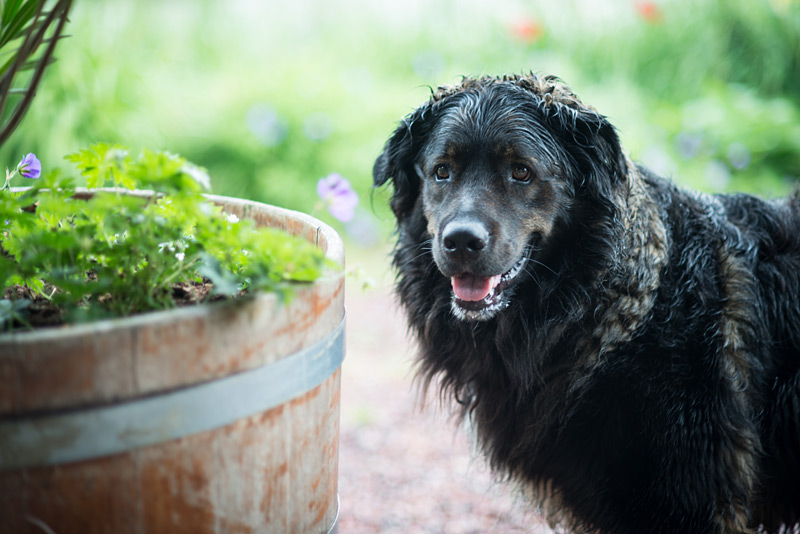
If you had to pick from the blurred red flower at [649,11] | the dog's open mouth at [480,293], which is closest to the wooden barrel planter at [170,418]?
the dog's open mouth at [480,293]

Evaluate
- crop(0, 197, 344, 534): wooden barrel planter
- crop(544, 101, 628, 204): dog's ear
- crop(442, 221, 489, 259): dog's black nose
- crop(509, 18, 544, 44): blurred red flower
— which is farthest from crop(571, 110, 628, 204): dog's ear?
crop(509, 18, 544, 44): blurred red flower

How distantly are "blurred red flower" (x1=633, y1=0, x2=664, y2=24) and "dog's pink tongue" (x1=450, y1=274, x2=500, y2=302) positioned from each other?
7096mm

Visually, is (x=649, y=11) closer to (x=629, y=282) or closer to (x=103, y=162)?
(x=629, y=282)

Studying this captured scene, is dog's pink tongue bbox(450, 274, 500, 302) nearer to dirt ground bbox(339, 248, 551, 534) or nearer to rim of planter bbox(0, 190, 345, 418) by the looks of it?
dirt ground bbox(339, 248, 551, 534)

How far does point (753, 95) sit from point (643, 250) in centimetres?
643

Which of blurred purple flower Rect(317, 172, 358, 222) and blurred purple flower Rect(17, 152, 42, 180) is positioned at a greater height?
blurred purple flower Rect(17, 152, 42, 180)

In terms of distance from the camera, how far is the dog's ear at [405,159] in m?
2.52

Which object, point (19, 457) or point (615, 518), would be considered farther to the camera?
point (615, 518)

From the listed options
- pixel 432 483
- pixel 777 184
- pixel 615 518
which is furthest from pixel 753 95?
pixel 615 518

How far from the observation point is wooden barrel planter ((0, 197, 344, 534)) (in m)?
1.12

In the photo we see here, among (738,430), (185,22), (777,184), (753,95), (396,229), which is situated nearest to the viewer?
(738,430)

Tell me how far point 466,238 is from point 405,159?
631 millimetres

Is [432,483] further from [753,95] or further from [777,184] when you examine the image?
[753,95]

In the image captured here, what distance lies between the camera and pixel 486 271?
2146 mm
